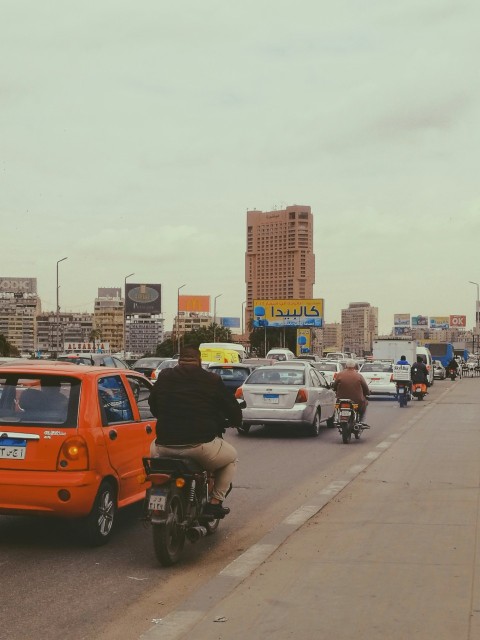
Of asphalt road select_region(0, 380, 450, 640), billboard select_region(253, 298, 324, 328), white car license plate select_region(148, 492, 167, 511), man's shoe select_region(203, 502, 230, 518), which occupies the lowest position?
asphalt road select_region(0, 380, 450, 640)

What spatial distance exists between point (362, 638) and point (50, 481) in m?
3.14

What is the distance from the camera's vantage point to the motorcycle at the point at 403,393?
30875mm

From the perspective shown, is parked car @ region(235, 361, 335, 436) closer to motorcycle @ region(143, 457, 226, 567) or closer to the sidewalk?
the sidewalk

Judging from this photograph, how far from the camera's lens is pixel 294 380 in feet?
63.4

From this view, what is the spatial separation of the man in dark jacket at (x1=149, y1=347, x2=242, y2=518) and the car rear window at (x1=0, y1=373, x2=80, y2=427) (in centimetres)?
71

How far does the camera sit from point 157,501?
21.8ft

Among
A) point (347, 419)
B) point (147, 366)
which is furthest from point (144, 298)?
point (347, 419)

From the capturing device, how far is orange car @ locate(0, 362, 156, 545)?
7.16 meters

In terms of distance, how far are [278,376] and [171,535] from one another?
12.6 metres

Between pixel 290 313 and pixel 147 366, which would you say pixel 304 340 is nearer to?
pixel 290 313

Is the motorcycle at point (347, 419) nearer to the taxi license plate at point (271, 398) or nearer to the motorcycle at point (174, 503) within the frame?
the taxi license plate at point (271, 398)

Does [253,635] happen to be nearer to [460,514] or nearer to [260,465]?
[460,514]

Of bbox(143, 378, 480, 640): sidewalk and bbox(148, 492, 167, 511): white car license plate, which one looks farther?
bbox(148, 492, 167, 511): white car license plate

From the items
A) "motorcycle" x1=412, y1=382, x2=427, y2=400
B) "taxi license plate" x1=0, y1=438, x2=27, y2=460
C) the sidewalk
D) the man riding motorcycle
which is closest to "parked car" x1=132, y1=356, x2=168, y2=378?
"motorcycle" x1=412, y1=382, x2=427, y2=400
